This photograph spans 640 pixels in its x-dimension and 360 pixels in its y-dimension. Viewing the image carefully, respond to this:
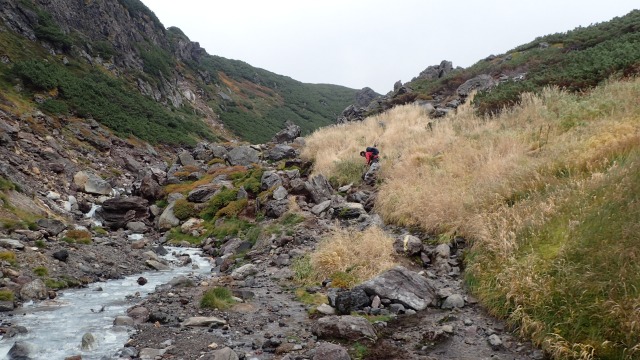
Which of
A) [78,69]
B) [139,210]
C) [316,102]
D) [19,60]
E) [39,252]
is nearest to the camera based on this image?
[39,252]

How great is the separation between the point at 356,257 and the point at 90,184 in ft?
62.5

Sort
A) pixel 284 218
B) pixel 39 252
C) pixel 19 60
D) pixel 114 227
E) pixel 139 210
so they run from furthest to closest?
1. pixel 19 60
2. pixel 139 210
3. pixel 114 227
4. pixel 284 218
5. pixel 39 252

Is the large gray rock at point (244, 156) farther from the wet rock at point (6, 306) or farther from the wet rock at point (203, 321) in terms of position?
the wet rock at point (203, 321)

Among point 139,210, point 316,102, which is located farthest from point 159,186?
point 316,102

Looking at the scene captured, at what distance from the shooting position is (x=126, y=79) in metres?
68.2

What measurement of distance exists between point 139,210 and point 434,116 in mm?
14536

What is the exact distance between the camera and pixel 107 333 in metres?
6.60

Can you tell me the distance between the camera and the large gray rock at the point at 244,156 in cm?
2517

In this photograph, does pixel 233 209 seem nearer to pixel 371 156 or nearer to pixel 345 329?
pixel 371 156

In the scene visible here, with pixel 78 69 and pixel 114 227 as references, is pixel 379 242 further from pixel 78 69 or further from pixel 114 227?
pixel 78 69

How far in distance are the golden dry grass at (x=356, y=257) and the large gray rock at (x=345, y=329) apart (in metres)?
1.90

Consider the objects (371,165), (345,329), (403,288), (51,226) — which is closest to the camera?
(345,329)

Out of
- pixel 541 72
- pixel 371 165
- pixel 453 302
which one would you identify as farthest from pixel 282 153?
pixel 453 302

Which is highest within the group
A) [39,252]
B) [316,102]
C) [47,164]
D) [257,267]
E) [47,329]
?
[316,102]
